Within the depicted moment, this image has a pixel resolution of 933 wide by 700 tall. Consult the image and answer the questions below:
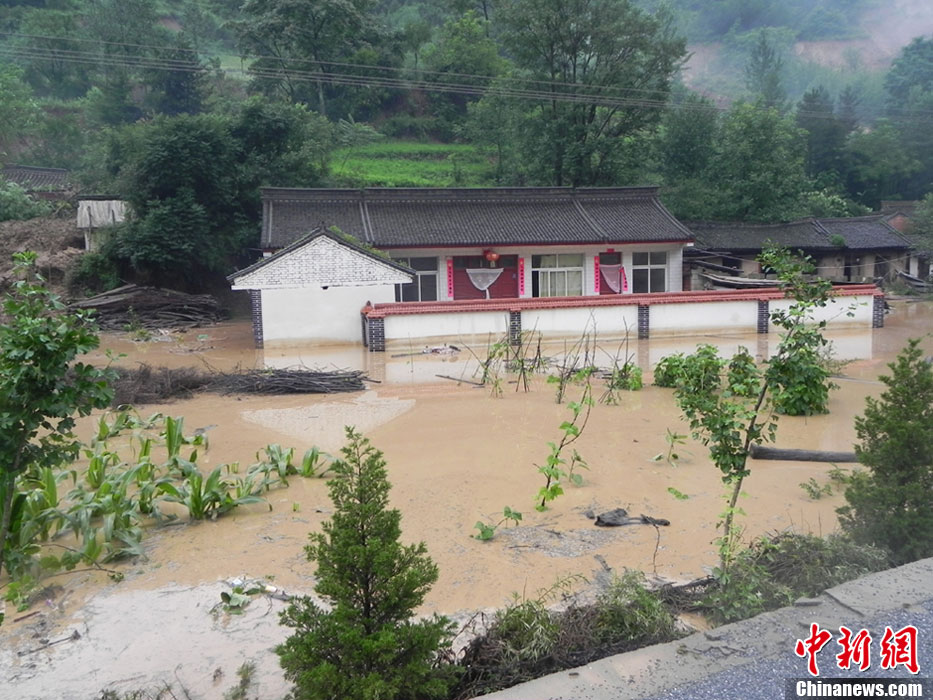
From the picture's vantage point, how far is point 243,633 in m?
5.11

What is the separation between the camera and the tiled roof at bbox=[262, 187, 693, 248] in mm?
24047

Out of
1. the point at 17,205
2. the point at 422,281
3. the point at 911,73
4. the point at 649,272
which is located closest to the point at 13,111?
the point at 17,205

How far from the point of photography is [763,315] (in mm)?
20172

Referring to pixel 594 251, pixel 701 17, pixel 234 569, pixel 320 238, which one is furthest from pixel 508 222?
pixel 701 17

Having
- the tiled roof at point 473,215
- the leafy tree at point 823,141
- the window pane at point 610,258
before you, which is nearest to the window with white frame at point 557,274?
the window pane at point 610,258

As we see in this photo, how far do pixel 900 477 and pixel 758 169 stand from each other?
26904mm

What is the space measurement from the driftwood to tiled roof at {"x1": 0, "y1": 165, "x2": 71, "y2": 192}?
96.6 feet

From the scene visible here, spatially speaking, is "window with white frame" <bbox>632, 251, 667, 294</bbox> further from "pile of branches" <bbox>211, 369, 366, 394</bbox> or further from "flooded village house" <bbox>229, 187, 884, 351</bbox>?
"pile of branches" <bbox>211, 369, 366, 394</bbox>

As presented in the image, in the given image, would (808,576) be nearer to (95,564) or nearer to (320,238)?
(95,564)

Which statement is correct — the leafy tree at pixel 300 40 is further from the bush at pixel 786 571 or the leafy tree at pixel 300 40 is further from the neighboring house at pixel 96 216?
the bush at pixel 786 571

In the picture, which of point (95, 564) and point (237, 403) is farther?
point (237, 403)

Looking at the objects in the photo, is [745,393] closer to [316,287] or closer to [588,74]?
[316,287]

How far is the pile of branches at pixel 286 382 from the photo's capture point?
1295 centimetres

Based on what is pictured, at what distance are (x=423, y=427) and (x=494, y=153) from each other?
30513mm
